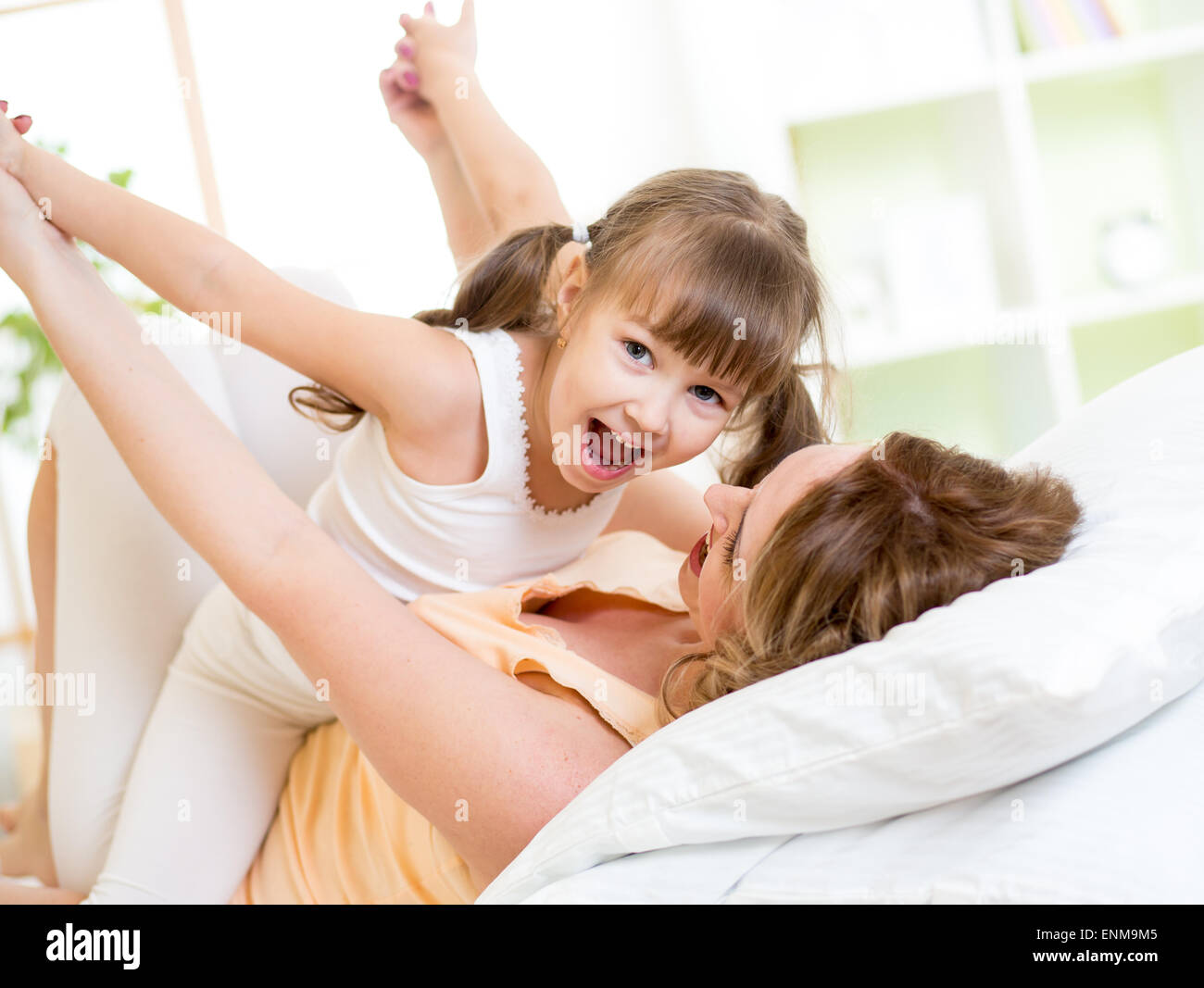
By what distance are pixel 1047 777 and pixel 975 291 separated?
1.86 metres

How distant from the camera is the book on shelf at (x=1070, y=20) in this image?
7.42 feet

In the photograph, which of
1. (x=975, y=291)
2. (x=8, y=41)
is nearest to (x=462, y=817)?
(x=975, y=291)

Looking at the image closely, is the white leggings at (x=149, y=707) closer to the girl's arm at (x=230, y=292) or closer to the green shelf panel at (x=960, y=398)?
the girl's arm at (x=230, y=292)

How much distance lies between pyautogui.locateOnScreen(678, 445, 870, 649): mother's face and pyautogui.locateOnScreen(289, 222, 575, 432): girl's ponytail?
404 millimetres

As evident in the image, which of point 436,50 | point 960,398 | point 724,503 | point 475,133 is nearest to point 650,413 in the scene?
point 724,503

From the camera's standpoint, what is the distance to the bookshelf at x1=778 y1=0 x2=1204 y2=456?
2.24 metres

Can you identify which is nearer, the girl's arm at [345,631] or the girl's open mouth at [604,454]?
the girl's arm at [345,631]

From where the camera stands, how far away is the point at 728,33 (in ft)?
7.27

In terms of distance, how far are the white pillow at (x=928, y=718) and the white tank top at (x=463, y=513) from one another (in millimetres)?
520

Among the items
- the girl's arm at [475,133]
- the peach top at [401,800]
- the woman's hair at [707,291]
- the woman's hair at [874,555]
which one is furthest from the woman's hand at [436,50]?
the woman's hair at [874,555]

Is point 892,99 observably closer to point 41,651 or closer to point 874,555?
point 874,555

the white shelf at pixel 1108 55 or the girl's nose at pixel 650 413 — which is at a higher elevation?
the white shelf at pixel 1108 55

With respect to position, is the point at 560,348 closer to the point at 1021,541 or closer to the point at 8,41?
the point at 1021,541

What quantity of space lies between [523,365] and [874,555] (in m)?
0.55
